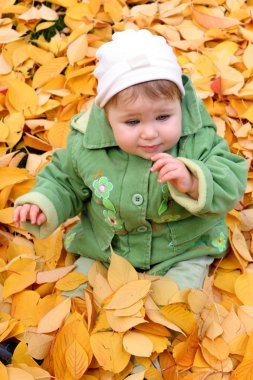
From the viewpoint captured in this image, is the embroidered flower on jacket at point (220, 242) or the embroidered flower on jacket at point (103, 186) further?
the embroidered flower on jacket at point (220, 242)

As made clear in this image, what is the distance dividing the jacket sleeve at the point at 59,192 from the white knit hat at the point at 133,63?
0.24 m

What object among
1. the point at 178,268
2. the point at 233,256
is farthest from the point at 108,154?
the point at 233,256

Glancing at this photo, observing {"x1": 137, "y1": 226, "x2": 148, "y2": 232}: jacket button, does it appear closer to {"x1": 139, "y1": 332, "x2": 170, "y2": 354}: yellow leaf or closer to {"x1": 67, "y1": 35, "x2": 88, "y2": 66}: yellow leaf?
{"x1": 139, "y1": 332, "x2": 170, "y2": 354}: yellow leaf

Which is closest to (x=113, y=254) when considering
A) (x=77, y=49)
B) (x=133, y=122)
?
(x=133, y=122)

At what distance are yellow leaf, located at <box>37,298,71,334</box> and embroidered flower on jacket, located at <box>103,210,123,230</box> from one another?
22 cm

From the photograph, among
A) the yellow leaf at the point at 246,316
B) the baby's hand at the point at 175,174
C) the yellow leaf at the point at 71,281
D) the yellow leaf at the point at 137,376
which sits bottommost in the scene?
the yellow leaf at the point at 71,281

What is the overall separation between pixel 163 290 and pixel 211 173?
352 mm

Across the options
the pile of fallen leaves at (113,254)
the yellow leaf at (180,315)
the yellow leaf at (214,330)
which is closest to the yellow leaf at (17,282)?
the pile of fallen leaves at (113,254)

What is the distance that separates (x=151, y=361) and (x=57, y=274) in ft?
1.18

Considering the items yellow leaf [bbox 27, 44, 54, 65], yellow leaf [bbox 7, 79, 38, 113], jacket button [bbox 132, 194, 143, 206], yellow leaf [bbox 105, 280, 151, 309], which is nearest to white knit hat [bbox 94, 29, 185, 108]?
jacket button [bbox 132, 194, 143, 206]

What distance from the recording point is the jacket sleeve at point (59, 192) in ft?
4.79

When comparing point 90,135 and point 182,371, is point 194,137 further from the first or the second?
point 182,371

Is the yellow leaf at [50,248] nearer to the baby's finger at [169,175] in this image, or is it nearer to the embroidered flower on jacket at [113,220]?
the embroidered flower on jacket at [113,220]

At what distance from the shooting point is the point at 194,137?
143cm
